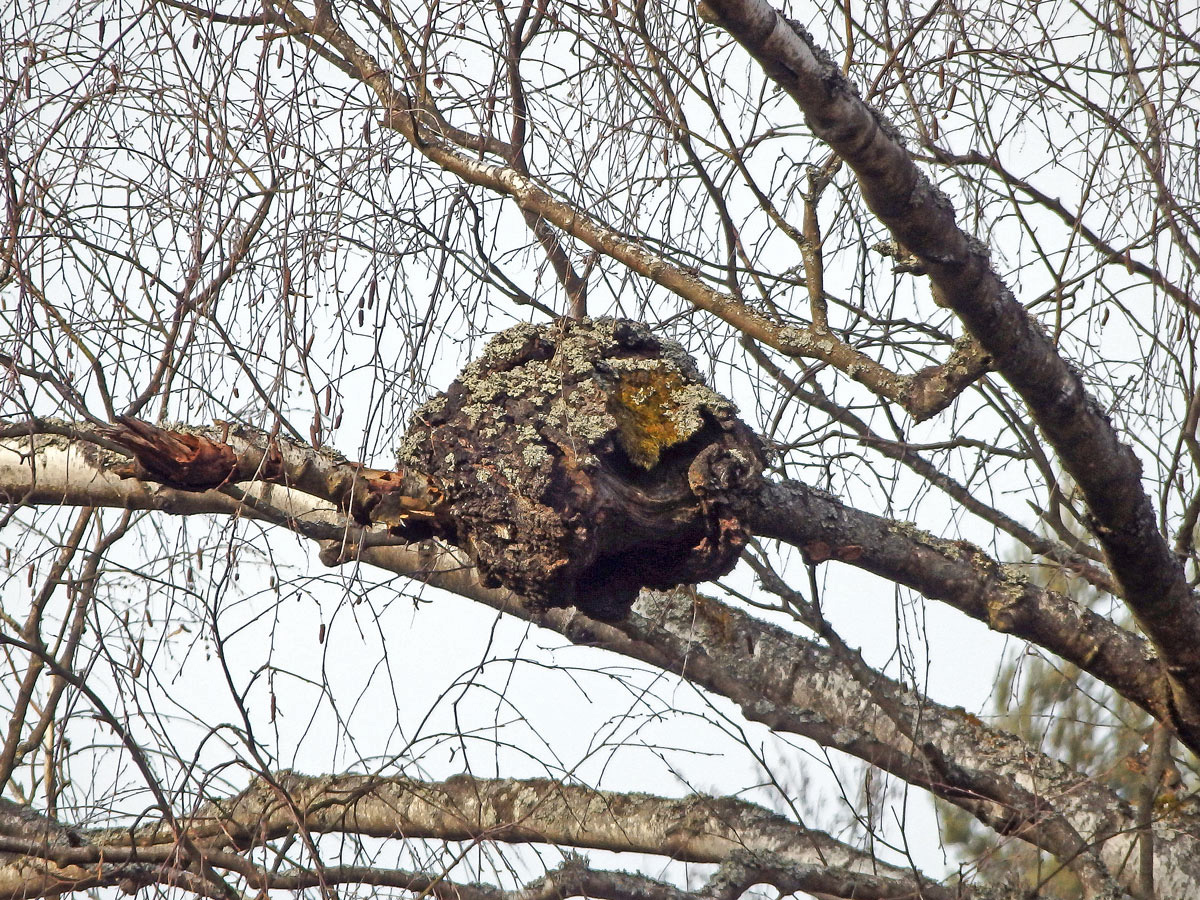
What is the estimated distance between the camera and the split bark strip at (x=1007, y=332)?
1.67 metres

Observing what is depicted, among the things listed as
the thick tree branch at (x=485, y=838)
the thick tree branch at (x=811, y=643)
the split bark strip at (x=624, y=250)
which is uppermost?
the split bark strip at (x=624, y=250)

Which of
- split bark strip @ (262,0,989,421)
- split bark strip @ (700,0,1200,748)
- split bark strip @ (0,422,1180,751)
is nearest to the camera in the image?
split bark strip @ (700,0,1200,748)

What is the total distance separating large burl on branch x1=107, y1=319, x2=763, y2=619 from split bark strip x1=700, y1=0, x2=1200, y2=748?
1.47ft

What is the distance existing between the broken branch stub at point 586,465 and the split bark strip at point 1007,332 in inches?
17.7

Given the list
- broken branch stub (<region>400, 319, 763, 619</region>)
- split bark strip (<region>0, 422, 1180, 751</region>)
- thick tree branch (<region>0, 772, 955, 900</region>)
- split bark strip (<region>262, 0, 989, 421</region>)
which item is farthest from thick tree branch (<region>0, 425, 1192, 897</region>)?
split bark strip (<region>262, 0, 989, 421</region>)

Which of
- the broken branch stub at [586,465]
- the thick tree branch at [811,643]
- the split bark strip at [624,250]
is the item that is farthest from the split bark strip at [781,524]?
the split bark strip at [624,250]

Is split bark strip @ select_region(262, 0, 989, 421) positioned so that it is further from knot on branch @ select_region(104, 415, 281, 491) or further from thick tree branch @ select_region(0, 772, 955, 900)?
thick tree branch @ select_region(0, 772, 955, 900)

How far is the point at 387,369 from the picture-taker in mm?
1907

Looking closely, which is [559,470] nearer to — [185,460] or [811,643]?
[185,460]

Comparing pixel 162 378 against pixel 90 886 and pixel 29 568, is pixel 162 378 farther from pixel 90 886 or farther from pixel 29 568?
pixel 90 886

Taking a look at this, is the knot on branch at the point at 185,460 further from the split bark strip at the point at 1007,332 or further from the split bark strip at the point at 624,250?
the split bark strip at the point at 1007,332

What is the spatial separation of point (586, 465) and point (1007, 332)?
0.80m

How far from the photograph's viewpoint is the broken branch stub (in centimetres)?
171

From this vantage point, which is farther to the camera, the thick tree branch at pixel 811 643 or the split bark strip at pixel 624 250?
the split bark strip at pixel 624 250
